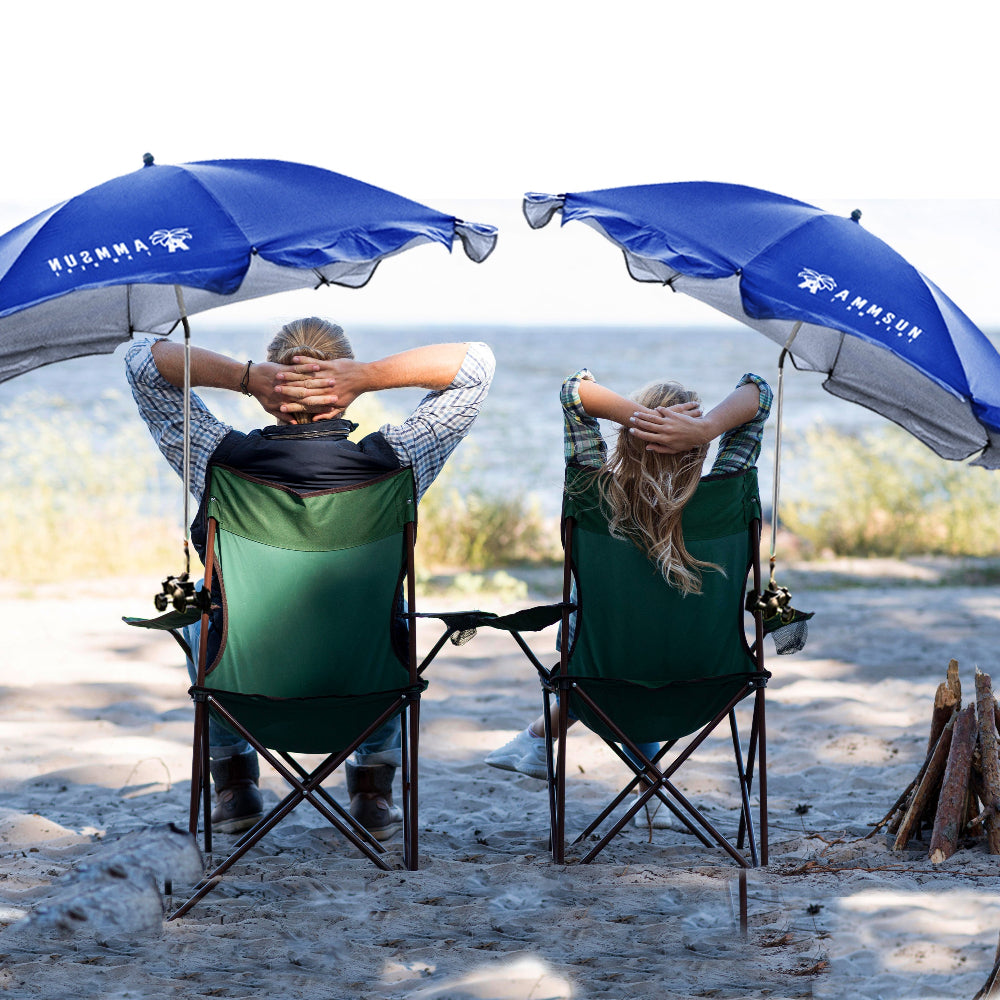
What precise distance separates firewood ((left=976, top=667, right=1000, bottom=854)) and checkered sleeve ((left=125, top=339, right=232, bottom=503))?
2.21m

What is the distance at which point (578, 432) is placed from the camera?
324 centimetres

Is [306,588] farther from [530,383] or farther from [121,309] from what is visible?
[530,383]

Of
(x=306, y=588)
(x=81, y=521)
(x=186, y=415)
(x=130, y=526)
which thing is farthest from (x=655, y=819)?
(x=81, y=521)

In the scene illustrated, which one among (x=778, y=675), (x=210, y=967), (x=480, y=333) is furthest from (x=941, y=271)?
(x=210, y=967)

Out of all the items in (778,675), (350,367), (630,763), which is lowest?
(778,675)

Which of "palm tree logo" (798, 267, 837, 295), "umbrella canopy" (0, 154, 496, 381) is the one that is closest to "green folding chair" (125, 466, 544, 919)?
"umbrella canopy" (0, 154, 496, 381)

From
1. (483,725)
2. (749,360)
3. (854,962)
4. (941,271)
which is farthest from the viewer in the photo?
(941,271)

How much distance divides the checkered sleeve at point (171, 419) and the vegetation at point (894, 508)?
6.72m

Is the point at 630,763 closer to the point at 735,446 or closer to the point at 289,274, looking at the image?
the point at 735,446

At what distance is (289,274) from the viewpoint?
374 centimetres

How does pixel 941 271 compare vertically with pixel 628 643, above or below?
above

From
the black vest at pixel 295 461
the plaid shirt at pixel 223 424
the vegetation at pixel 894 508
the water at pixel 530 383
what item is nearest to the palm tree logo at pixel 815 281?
the water at pixel 530 383

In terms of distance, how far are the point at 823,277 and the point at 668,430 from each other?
1.81 ft

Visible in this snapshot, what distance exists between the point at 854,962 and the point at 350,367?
192cm
